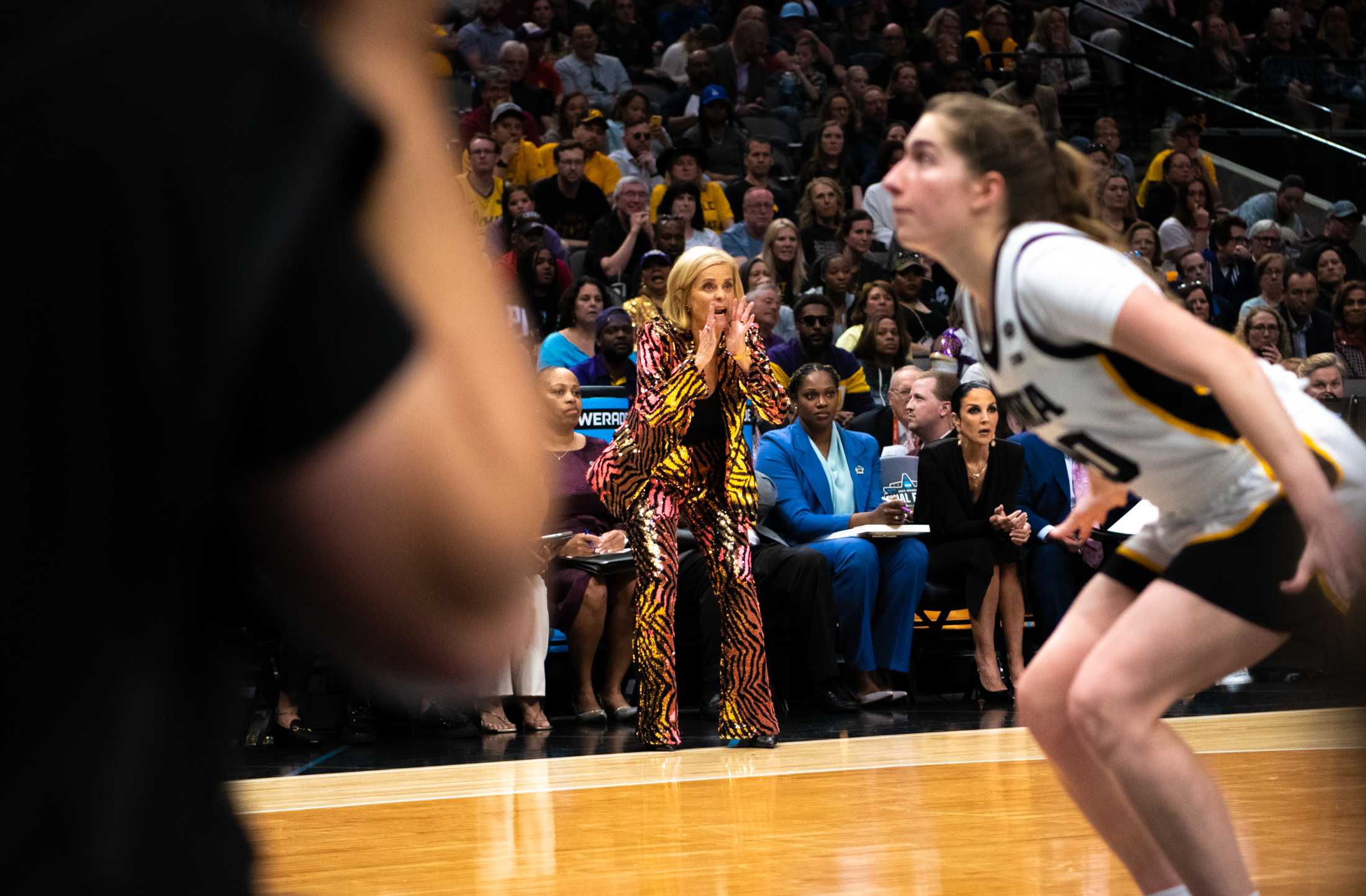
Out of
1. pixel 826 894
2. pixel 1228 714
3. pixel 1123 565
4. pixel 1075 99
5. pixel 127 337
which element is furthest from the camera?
pixel 1075 99

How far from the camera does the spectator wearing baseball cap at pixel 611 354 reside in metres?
8.74

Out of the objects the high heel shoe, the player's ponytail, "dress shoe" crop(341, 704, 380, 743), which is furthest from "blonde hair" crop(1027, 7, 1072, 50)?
the player's ponytail

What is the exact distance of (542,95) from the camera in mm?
12664

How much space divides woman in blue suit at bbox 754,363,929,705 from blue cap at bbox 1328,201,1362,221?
689 cm

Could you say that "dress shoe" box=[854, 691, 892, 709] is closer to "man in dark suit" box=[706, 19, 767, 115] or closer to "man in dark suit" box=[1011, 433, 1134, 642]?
"man in dark suit" box=[1011, 433, 1134, 642]

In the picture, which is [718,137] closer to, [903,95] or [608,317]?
[903,95]

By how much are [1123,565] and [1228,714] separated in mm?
4882

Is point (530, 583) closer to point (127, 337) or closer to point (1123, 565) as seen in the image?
point (127, 337)

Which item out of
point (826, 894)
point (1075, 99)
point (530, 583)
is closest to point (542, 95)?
point (1075, 99)

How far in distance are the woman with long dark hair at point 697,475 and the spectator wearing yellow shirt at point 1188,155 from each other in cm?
732

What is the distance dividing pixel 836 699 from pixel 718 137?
5899 mm

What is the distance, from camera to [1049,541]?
865 cm

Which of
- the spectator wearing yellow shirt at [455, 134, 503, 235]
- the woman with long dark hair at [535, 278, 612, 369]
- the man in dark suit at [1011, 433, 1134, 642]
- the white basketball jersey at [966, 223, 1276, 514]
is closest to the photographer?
the white basketball jersey at [966, 223, 1276, 514]

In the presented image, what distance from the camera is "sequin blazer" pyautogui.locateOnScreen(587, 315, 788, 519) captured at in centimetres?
694
